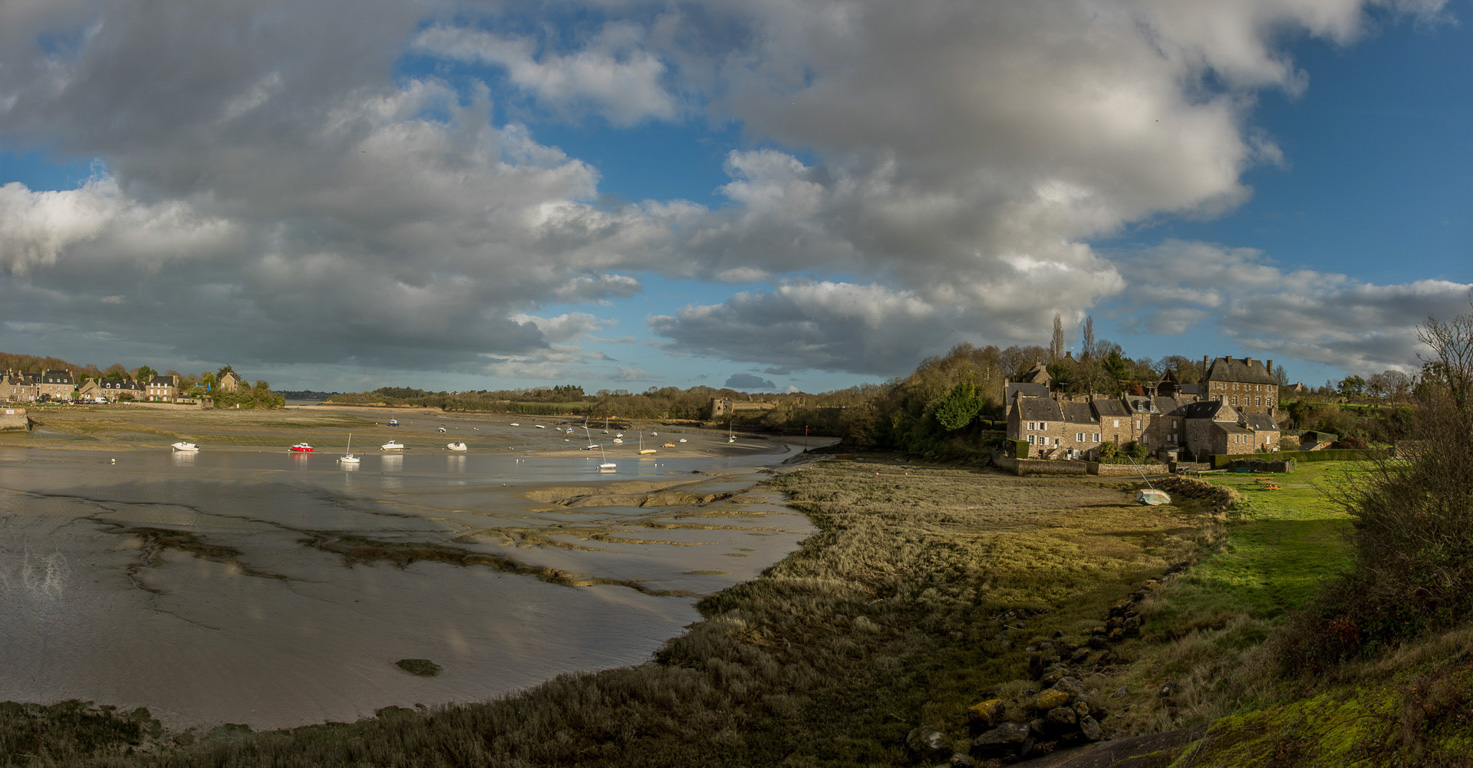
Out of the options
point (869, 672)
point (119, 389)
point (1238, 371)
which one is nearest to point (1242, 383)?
point (1238, 371)

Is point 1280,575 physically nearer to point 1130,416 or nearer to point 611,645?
point 611,645

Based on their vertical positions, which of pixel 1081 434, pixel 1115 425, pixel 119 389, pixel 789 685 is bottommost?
pixel 789 685

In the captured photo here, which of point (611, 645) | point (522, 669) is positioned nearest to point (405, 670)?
point (522, 669)

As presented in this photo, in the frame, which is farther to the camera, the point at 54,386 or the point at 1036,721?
the point at 54,386

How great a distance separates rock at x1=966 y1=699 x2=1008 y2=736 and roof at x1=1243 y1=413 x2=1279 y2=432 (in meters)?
58.4

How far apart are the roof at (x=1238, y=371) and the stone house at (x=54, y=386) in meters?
206

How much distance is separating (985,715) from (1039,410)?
176 ft

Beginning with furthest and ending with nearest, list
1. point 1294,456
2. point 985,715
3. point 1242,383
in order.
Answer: point 1242,383, point 1294,456, point 985,715

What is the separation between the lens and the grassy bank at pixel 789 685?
9531mm

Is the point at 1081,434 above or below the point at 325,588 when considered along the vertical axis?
above

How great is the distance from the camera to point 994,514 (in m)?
34.4

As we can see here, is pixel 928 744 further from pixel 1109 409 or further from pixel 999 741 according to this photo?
pixel 1109 409

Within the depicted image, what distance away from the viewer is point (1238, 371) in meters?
73.2

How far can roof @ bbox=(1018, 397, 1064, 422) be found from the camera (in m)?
58.0
